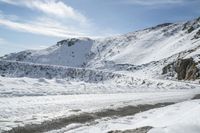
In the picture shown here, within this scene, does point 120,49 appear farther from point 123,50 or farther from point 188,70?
point 188,70

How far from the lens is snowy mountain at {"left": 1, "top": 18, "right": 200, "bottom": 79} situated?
4683 inches

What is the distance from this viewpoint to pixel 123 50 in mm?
153875

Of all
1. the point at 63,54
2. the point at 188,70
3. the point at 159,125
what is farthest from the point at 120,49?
the point at 159,125

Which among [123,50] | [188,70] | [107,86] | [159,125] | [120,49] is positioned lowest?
[159,125]

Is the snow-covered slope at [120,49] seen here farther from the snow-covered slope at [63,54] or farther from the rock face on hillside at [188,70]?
the rock face on hillside at [188,70]

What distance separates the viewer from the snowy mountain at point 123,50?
4683 inches

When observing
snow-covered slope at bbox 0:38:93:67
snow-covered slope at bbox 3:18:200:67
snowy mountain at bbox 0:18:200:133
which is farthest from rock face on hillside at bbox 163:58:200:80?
snow-covered slope at bbox 0:38:93:67

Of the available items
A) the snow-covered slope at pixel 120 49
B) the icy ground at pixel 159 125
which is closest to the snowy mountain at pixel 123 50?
the snow-covered slope at pixel 120 49

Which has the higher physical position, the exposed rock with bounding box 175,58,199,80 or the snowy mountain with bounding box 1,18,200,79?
the snowy mountain with bounding box 1,18,200,79

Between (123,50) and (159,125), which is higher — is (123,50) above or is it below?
above

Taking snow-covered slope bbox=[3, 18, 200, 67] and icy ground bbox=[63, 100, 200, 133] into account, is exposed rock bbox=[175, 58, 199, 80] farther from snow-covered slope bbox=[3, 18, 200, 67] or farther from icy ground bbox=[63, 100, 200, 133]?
snow-covered slope bbox=[3, 18, 200, 67]

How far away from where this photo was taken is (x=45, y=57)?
570 feet

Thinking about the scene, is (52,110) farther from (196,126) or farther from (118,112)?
(196,126)

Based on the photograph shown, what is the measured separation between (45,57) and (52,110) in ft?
529
